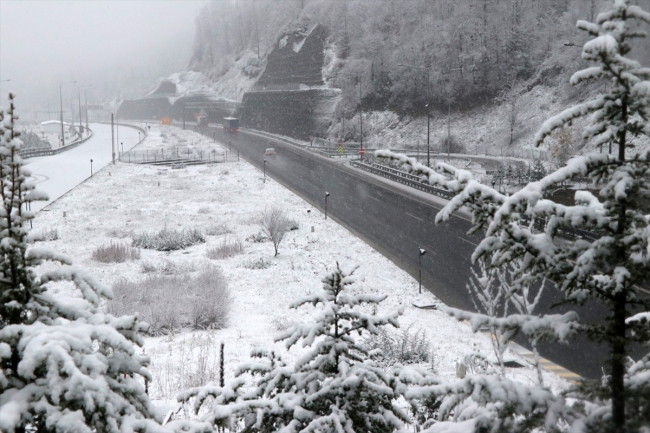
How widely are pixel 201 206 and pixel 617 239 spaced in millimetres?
35412

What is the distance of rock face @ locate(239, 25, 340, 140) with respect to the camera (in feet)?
274

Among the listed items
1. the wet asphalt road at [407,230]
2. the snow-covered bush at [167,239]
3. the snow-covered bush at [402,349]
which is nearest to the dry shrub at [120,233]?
the snow-covered bush at [167,239]

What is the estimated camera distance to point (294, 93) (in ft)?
298

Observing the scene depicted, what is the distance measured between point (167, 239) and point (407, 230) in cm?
1207

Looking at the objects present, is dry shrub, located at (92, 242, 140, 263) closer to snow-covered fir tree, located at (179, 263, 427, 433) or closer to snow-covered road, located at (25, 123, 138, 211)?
snow-covered road, located at (25, 123, 138, 211)

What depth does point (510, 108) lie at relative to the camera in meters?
65.2

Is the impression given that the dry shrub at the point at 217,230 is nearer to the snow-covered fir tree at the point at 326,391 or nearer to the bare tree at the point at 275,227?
the bare tree at the point at 275,227

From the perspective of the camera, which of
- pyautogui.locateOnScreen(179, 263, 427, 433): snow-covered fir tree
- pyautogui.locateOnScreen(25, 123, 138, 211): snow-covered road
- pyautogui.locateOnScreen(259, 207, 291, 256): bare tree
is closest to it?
pyautogui.locateOnScreen(179, 263, 427, 433): snow-covered fir tree

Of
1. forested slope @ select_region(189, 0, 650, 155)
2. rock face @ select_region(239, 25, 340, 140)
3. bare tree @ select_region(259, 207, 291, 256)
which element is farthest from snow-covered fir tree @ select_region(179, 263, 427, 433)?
rock face @ select_region(239, 25, 340, 140)

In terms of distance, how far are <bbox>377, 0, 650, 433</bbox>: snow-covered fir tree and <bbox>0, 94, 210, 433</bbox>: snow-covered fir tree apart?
208 centimetres

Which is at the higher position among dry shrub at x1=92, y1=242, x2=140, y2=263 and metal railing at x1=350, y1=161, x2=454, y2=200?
metal railing at x1=350, y1=161, x2=454, y2=200

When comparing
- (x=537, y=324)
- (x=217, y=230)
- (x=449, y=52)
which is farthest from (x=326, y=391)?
(x=449, y=52)

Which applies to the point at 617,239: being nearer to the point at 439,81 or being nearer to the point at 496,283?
the point at 496,283

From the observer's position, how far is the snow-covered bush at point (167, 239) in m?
27.0
